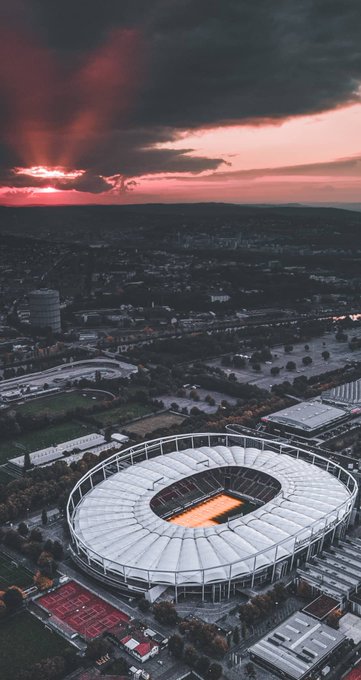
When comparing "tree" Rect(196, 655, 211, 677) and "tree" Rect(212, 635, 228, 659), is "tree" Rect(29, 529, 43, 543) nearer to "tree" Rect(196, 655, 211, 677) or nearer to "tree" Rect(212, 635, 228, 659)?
"tree" Rect(212, 635, 228, 659)

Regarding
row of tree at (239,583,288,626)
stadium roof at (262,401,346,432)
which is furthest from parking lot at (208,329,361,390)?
row of tree at (239,583,288,626)

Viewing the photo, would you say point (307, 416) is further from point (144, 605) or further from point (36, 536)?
point (144, 605)

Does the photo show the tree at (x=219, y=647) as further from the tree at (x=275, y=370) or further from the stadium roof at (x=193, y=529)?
the tree at (x=275, y=370)

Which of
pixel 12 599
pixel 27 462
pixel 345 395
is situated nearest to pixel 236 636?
pixel 12 599

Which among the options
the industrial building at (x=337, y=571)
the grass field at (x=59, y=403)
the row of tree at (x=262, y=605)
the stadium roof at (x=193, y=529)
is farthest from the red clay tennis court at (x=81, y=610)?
the grass field at (x=59, y=403)

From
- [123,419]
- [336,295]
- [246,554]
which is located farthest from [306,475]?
[336,295]
